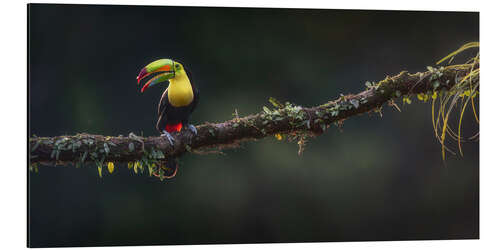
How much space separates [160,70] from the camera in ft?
11.2

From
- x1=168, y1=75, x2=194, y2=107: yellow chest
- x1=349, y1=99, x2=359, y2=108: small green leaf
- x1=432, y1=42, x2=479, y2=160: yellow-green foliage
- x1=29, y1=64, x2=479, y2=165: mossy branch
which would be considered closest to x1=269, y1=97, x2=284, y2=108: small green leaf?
x1=29, y1=64, x2=479, y2=165: mossy branch

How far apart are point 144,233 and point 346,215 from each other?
147 centimetres

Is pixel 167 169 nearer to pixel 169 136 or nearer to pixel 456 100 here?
pixel 169 136

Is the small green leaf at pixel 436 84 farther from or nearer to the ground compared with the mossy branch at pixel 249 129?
farther from the ground

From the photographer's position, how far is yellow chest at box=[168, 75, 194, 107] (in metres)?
3.41

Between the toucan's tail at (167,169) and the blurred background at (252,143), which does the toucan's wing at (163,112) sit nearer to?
the blurred background at (252,143)

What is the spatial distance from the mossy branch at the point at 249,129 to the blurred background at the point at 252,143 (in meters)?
0.16

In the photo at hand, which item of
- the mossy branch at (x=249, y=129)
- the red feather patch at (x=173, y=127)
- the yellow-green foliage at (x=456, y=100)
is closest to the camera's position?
the mossy branch at (x=249, y=129)

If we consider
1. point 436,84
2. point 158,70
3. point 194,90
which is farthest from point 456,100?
point 158,70

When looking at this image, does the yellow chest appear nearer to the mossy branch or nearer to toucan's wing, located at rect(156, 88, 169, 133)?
toucan's wing, located at rect(156, 88, 169, 133)

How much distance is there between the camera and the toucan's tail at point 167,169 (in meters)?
3.42

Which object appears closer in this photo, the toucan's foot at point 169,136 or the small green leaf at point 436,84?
the toucan's foot at point 169,136

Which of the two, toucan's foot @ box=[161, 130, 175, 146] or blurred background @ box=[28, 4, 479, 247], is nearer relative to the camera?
toucan's foot @ box=[161, 130, 175, 146]

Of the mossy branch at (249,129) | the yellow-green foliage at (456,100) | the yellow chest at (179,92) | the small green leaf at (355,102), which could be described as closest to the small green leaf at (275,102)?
the mossy branch at (249,129)
